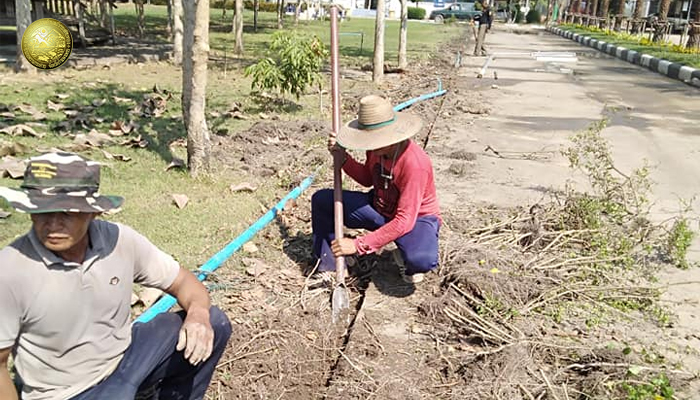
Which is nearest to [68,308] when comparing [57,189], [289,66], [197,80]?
[57,189]

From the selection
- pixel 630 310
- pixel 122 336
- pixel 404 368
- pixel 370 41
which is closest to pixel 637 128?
pixel 630 310

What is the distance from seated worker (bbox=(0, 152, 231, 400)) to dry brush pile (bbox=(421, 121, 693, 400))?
1.29 meters

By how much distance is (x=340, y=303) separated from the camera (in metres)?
3.50

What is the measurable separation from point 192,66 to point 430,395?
3387 mm

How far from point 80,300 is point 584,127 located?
8162 mm

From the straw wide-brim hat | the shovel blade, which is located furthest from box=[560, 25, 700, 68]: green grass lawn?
the shovel blade

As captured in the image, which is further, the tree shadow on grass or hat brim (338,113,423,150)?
the tree shadow on grass

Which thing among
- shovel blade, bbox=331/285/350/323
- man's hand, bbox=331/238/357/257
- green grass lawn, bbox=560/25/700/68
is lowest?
shovel blade, bbox=331/285/350/323

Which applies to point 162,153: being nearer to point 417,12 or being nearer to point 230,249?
point 230,249

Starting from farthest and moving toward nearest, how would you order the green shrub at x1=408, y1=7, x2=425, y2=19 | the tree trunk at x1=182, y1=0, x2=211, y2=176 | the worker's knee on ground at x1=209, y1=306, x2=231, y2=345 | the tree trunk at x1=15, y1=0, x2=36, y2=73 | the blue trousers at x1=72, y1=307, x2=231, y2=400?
the green shrub at x1=408, y1=7, x2=425, y2=19, the tree trunk at x1=15, y1=0, x2=36, y2=73, the tree trunk at x1=182, y1=0, x2=211, y2=176, the worker's knee on ground at x1=209, y1=306, x2=231, y2=345, the blue trousers at x1=72, y1=307, x2=231, y2=400

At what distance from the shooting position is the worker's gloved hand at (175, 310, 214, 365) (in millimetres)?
2203

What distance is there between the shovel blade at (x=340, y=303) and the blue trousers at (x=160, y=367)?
1057mm

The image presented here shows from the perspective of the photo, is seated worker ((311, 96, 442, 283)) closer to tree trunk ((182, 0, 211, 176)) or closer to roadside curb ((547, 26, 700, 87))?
tree trunk ((182, 0, 211, 176))

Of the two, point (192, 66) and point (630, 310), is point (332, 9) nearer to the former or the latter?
point (192, 66)
